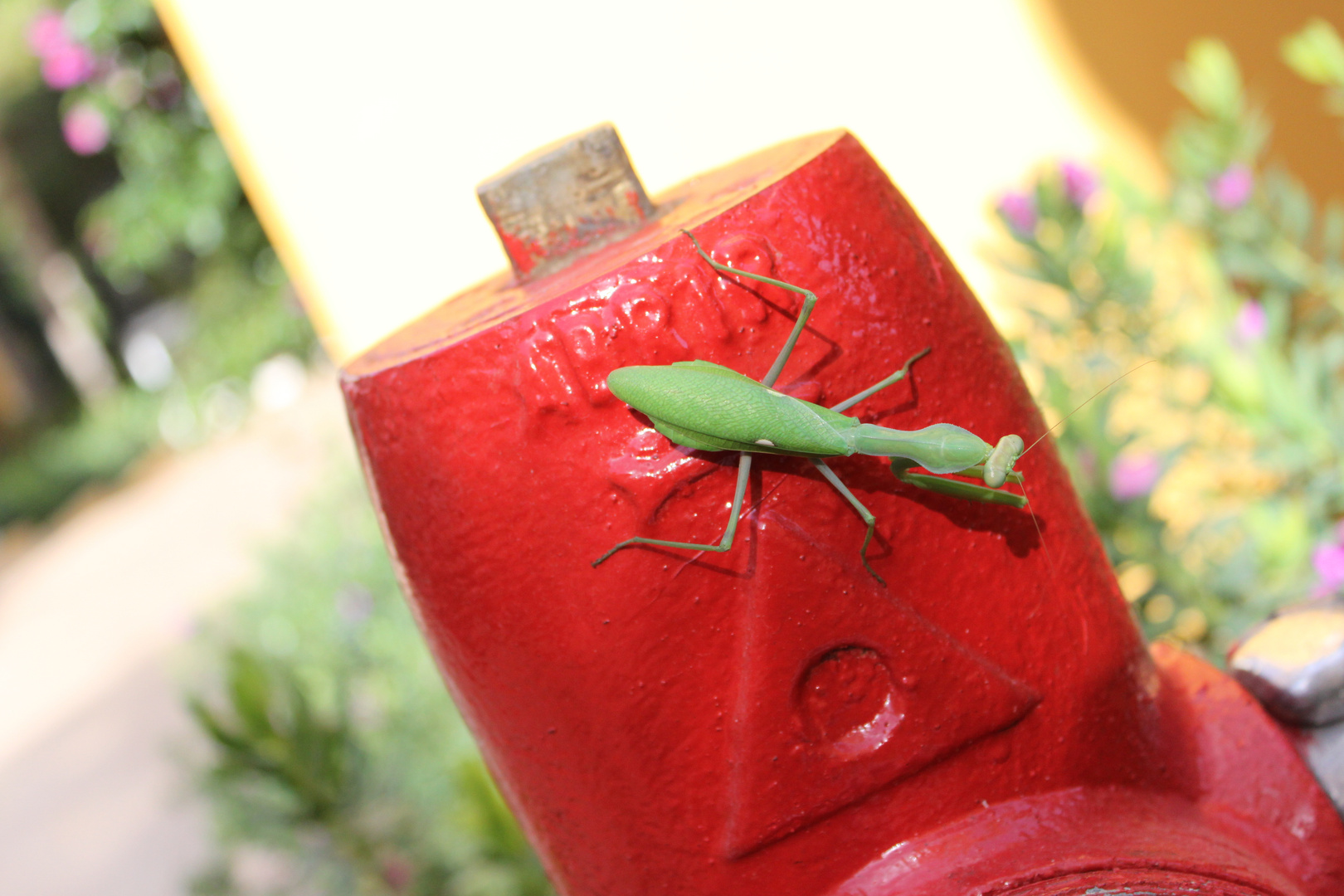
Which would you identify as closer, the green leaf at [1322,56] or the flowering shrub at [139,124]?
the green leaf at [1322,56]

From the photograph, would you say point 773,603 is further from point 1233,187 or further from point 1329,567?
point 1233,187

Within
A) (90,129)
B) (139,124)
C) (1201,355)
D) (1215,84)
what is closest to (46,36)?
(139,124)

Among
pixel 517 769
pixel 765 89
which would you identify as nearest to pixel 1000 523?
pixel 517 769

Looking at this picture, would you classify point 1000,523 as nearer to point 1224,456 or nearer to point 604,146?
point 604,146

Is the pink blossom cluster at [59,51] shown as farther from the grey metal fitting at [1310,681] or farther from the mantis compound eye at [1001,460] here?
the grey metal fitting at [1310,681]

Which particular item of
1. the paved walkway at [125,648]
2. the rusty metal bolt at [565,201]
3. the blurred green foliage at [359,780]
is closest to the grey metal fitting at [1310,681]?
the rusty metal bolt at [565,201]

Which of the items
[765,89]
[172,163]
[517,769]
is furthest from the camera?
[172,163]
